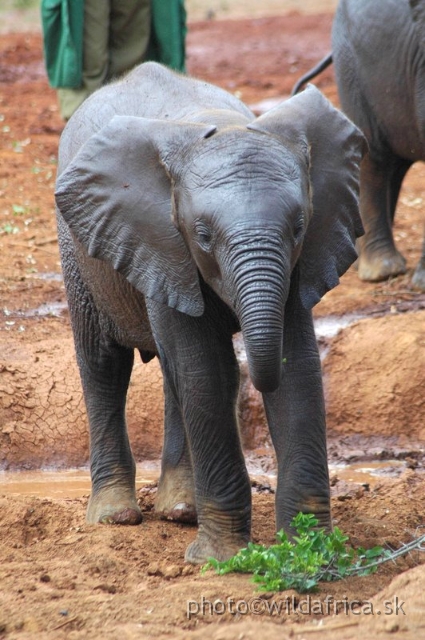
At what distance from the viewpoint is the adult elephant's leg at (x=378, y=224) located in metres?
9.22

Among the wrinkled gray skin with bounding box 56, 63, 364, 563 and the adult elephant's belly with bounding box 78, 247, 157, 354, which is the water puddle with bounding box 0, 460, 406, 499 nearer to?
the adult elephant's belly with bounding box 78, 247, 157, 354

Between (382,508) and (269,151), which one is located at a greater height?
(269,151)

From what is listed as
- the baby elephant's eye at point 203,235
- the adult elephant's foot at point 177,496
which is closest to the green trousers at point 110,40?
the adult elephant's foot at point 177,496

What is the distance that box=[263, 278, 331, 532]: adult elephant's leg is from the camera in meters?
4.74

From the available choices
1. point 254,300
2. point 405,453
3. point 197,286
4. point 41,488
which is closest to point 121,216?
point 197,286

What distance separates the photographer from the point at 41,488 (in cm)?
693

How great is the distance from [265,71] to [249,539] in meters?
13.8

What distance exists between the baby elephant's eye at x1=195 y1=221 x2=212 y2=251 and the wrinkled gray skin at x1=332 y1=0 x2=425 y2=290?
14.4ft

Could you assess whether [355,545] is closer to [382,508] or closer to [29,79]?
[382,508]

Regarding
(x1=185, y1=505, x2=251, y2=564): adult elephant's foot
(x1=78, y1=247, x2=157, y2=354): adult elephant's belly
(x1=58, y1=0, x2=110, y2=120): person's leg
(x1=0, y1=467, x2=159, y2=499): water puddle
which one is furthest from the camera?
(x1=58, y1=0, x2=110, y2=120): person's leg

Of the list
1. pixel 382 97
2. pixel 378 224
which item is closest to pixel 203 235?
pixel 382 97

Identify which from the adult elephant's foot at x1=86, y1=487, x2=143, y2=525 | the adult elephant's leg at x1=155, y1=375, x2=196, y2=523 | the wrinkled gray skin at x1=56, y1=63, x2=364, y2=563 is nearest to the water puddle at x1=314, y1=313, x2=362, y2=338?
the adult elephant's leg at x1=155, y1=375, x2=196, y2=523

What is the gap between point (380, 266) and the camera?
9211 millimetres

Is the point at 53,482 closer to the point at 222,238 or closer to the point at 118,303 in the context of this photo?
the point at 118,303
